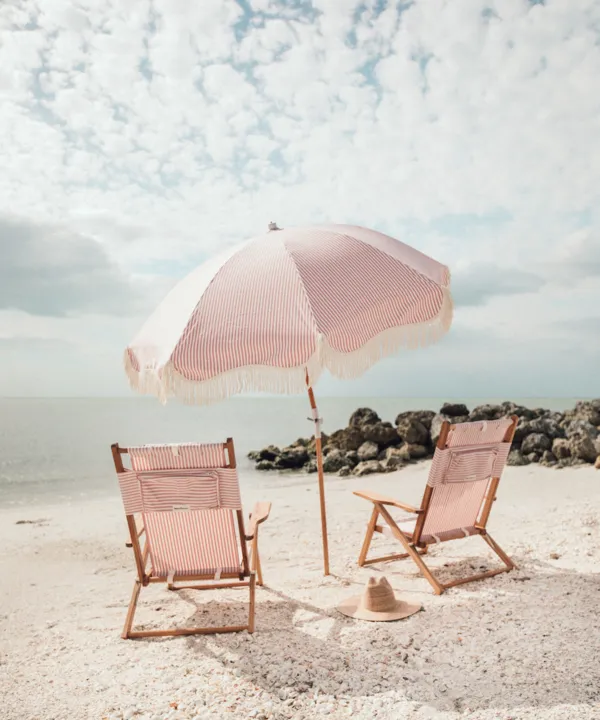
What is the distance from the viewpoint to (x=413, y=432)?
592 inches

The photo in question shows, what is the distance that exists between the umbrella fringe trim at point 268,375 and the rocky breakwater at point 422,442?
7700mm

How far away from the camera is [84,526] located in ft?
30.3

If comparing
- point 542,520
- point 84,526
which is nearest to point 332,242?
point 542,520

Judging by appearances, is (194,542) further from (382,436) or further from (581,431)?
(382,436)

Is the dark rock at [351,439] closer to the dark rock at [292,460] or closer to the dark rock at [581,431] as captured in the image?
the dark rock at [292,460]

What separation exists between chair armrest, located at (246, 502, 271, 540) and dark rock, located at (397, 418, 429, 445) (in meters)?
10.4

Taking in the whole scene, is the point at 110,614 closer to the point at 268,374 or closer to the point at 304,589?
the point at 304,589

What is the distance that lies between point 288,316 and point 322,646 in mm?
2086

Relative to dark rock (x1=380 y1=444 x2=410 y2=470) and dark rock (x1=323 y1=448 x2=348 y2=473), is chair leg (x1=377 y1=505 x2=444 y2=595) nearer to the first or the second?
dark rock (x1=380 y1=444 x2=410 y2=470)

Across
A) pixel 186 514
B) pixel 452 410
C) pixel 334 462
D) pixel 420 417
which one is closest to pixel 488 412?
pixel 452 410

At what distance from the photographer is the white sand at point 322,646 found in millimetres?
3127

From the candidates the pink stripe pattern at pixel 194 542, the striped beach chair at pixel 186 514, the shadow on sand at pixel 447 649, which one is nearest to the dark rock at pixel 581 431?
the shadow on sand at pixel 447 649

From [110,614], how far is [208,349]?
232 cm

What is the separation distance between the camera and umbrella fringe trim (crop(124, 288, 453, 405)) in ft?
13.5
